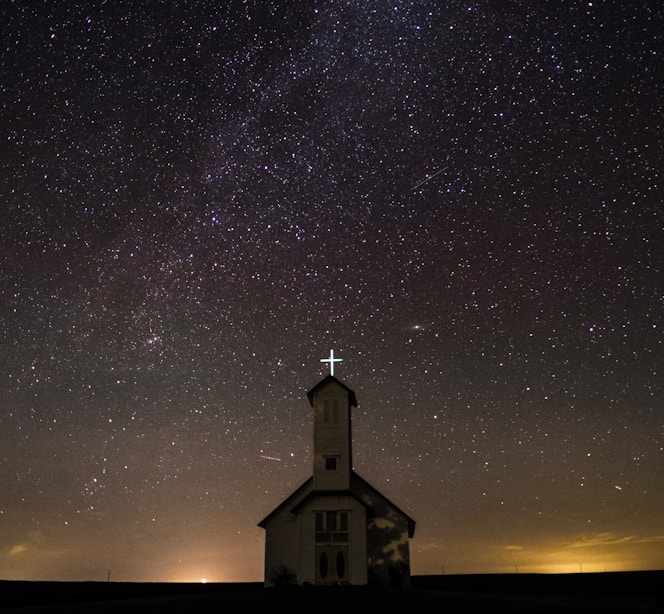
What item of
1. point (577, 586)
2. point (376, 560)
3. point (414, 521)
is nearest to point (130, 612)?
point (376, 560)

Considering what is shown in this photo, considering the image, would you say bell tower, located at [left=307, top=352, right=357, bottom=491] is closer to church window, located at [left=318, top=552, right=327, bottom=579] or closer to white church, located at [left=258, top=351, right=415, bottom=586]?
white church, located at [left=258, top=351, right=415, bottom=586]

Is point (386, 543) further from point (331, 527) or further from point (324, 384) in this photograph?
point (324, 384)

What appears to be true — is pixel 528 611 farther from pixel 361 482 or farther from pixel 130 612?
pixel 361 482

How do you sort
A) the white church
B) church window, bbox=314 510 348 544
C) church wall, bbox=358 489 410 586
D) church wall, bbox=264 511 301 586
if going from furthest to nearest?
1. church wall, bbox=264 511 301 586
2. church wall, bbox=358 489 410 586
3. church window, bbox=314 510 348 544
4. the white church

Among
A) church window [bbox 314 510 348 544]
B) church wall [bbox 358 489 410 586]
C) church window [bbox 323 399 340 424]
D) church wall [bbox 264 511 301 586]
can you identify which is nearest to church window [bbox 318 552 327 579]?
church window [bbox 314 510 348 544]

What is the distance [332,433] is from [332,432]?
0.18ft

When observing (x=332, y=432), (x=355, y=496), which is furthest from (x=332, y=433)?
(x=355, y=496)

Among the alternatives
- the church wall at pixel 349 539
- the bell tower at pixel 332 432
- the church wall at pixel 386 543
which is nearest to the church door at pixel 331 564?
the church wall at pixel 349 539

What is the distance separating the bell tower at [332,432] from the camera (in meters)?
34.1

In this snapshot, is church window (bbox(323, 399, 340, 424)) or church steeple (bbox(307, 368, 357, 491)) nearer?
church steeple (bbox(307, 368, 357, 491))

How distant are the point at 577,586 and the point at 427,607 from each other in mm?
30100

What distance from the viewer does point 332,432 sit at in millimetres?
34938

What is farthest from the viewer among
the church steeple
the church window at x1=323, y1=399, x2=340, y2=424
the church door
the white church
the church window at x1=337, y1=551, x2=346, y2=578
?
the church window at x1=323, y1=399, x2=340, y2=424

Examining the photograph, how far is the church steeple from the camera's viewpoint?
34.1m
